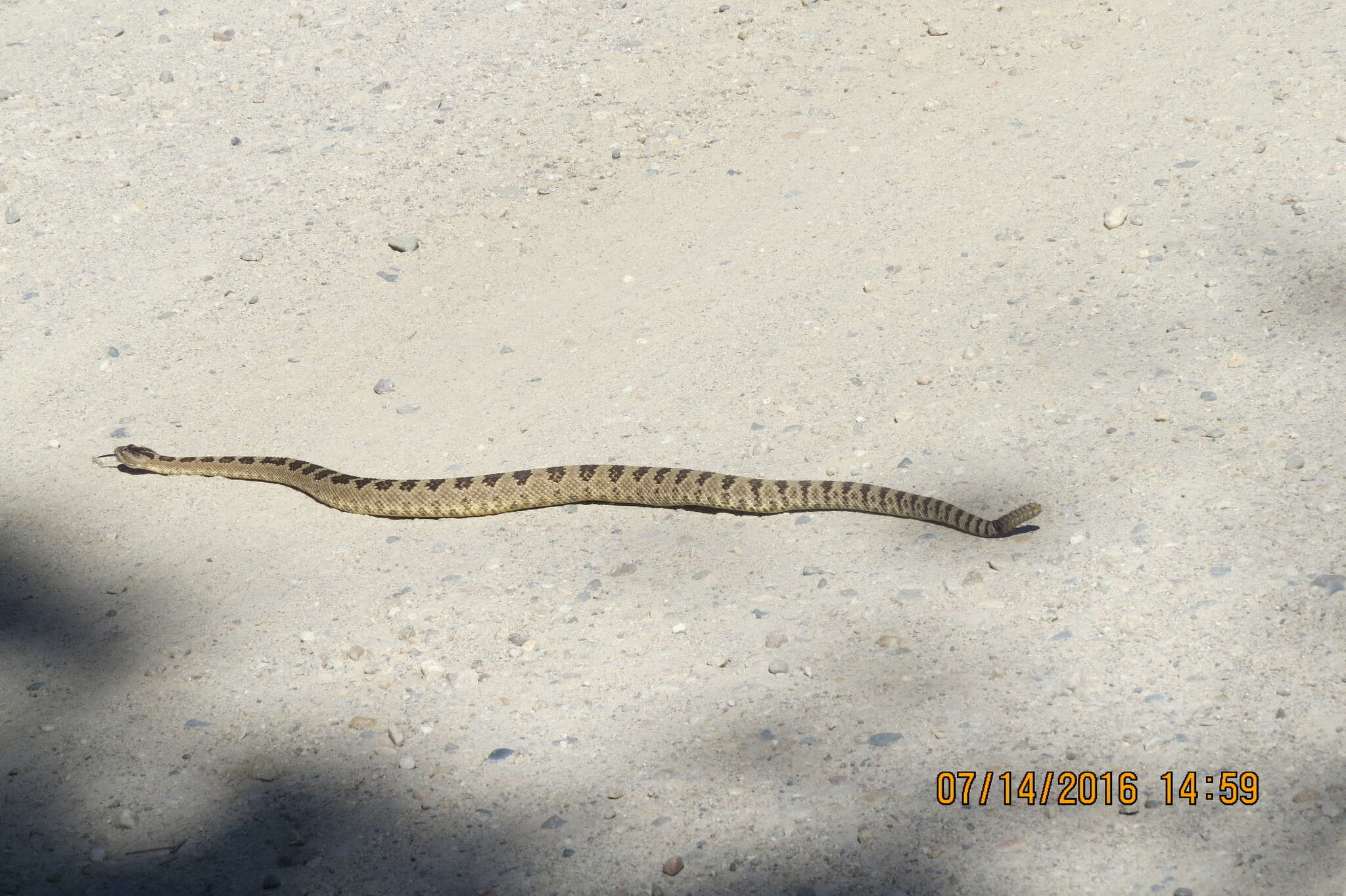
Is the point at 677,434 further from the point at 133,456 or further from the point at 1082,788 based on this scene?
the point at 1082,788

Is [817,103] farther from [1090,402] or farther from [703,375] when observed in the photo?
[1090,402]

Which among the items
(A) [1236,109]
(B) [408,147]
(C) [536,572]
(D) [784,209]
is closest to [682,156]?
(D) [784,209]

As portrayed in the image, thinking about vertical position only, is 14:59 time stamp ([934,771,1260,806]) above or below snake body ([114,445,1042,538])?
above

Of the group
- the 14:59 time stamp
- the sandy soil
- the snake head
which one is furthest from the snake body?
the 14:59 time stamp

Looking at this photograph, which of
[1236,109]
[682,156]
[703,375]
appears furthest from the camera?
[682,156]

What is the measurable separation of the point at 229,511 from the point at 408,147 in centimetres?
582

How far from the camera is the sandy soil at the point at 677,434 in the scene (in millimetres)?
5461

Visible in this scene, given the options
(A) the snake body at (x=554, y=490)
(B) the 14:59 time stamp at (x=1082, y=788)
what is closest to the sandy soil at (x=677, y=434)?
(B) the 14:59 time stamp at (x=1082, y=788)

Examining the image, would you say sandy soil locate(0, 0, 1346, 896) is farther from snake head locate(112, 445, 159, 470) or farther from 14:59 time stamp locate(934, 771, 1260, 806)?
snake head locate(112, 445, 159, 470)

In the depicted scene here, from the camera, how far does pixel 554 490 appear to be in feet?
28.6

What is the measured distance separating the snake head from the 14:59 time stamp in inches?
282

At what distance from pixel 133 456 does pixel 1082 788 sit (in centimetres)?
787

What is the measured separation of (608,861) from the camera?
5.25 m

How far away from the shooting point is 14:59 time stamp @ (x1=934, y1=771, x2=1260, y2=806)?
508cm
